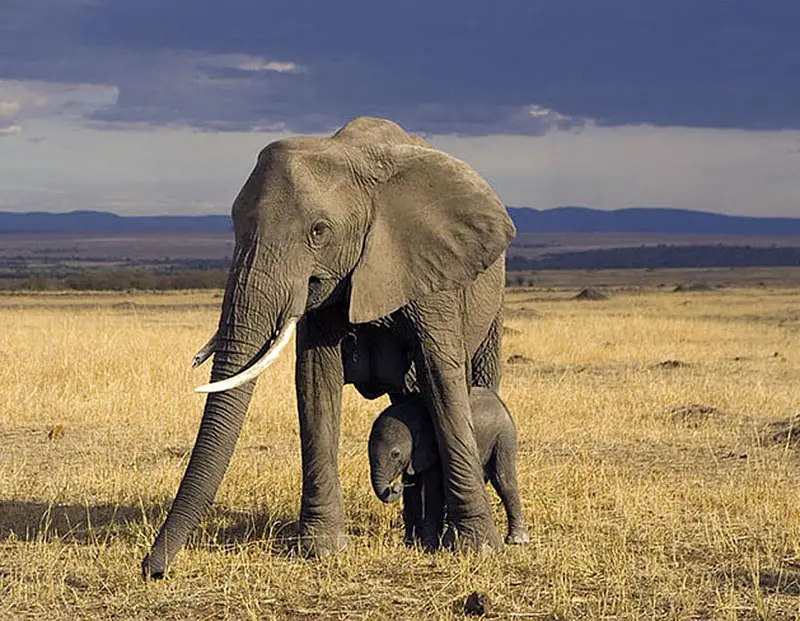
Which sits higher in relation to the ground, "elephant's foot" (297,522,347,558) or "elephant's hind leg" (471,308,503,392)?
"elephant's hind leg" (471,308,503,392)

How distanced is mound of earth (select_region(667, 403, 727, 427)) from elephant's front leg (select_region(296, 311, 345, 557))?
6.53 m

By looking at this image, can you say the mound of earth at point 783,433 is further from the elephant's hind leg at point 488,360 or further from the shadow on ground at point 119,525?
the shadow on ground at point 119,525

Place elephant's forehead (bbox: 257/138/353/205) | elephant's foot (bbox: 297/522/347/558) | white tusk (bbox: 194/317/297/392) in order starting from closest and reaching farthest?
white tusk (bbox: 194/317/297/392), elephant's forehead (bbox: 257/138/353/205), elephant's foot (bbox: 297/522/347/558)

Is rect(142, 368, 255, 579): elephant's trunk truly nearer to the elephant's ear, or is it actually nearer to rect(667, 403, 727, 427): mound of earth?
the elephant's ear

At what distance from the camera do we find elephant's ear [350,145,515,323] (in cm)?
796

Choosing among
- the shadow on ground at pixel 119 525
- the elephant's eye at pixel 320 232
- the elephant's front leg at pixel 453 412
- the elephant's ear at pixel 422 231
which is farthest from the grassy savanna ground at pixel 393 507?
the elephant's eye at pixel 320 232

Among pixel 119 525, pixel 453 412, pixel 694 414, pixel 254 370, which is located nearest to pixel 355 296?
pixel 254 370

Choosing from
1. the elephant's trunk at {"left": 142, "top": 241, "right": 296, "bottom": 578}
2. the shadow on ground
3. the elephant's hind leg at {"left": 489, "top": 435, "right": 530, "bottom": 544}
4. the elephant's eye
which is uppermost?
the elephant's eye

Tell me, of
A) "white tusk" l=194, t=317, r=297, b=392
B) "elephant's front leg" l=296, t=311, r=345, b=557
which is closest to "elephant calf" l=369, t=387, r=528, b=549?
"elephant's front leg" l=296, t=311, r=345, b=557

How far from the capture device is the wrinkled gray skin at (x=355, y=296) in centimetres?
762

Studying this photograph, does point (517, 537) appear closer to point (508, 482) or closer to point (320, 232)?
point (508, 482)

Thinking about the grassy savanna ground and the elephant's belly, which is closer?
the grassy savanna ground

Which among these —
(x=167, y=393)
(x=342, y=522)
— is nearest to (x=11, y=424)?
(x=167, y=393)

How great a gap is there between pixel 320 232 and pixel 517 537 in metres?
2.55
